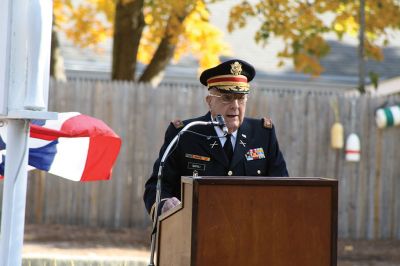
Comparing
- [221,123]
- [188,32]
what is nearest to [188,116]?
[188,32]

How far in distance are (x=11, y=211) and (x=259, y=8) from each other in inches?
402

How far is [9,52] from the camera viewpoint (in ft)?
13.6

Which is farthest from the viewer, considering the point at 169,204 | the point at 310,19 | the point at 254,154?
the point at 310,19

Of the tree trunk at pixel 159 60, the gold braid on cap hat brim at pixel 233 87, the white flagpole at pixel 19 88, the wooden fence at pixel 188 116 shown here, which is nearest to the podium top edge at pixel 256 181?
the white flagpole at pixel 19 88

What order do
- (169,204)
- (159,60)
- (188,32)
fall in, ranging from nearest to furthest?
(169,204)
(159,60)
(188,32)

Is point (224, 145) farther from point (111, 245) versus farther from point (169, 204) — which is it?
point (111, 245)

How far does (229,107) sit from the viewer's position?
480 cm

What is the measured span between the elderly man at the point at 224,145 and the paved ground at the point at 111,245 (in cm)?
503

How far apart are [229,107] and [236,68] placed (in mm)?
248

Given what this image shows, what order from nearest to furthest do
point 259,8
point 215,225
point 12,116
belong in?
point 215,225, point 12,116, point 259,8

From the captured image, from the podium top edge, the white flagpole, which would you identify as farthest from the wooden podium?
the white flagpole

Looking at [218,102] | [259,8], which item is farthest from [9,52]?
[259,8]

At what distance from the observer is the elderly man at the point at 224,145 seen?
4828 mm

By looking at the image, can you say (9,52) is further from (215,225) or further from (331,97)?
(331,97)
